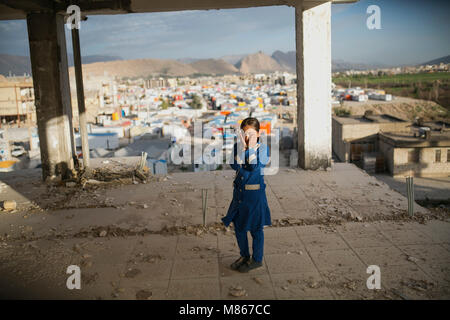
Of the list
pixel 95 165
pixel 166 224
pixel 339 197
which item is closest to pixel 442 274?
pixel 339 197

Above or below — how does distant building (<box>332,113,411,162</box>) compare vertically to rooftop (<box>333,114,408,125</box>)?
below

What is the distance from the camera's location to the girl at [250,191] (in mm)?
3406

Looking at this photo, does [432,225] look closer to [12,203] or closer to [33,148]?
[12,203]

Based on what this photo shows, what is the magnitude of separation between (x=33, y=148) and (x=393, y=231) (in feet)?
96.9

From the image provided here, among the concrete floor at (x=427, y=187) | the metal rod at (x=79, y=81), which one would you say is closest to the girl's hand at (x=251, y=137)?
the metal rod at (x=79, y=81)

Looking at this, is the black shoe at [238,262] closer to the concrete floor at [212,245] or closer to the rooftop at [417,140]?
the concrete floor at [212,245]

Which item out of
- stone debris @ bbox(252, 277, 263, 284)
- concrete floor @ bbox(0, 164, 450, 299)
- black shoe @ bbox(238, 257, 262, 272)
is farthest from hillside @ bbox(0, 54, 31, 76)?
stone debris @ bbox(252, 277, 263, 284)

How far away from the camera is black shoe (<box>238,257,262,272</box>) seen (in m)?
3.47

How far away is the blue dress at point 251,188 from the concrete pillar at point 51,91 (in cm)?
508

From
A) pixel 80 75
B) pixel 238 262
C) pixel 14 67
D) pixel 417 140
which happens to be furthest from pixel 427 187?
pixel 14 67

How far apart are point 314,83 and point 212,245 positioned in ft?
14.0

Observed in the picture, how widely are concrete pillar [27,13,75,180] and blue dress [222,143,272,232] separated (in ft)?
16.7

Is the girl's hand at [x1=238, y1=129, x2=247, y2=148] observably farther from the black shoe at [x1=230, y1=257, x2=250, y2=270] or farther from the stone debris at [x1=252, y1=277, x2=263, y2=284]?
the stone debris at [x1=252, y1=277, x2=263, y2=284]

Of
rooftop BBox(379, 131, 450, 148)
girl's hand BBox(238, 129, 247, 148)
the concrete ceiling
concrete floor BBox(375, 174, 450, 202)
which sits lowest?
concrete floor BBox(375, 174, 450, 202)
